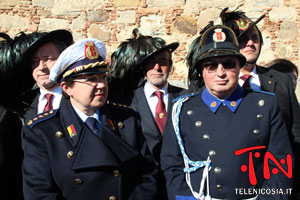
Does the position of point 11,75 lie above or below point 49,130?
above

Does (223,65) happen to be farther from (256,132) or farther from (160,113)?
(160,113)

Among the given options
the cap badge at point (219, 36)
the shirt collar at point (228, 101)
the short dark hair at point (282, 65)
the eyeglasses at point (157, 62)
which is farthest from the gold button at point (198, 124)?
the short dark hair at point (282, 65)

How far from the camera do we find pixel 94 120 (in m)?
2.28

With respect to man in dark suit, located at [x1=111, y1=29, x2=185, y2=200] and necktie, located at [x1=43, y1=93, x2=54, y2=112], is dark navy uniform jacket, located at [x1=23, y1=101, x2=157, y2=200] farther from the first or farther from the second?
necktie, located at [x1=43, y1=93, x2=54, y2=112]

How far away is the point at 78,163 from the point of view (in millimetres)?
2074

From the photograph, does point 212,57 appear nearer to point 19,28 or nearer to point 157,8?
point 157,8

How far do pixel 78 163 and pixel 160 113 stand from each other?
4.31ft

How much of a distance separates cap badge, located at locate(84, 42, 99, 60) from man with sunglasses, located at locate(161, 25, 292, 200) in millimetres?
776

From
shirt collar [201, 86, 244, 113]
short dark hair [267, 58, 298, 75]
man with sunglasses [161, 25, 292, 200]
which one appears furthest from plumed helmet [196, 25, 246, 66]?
short dark hair [267, 58, 298, 75]

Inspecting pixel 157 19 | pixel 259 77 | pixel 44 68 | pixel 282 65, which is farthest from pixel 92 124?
pixel 282 65

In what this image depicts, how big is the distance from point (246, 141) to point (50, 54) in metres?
2.01

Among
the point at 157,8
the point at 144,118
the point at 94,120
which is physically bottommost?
the point at 144,118

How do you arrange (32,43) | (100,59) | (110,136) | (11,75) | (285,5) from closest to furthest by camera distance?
(110,136) < (100,59) < (32,43) < (11,75) < (285,5)

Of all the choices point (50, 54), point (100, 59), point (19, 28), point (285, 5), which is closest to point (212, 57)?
point (100, 59)
